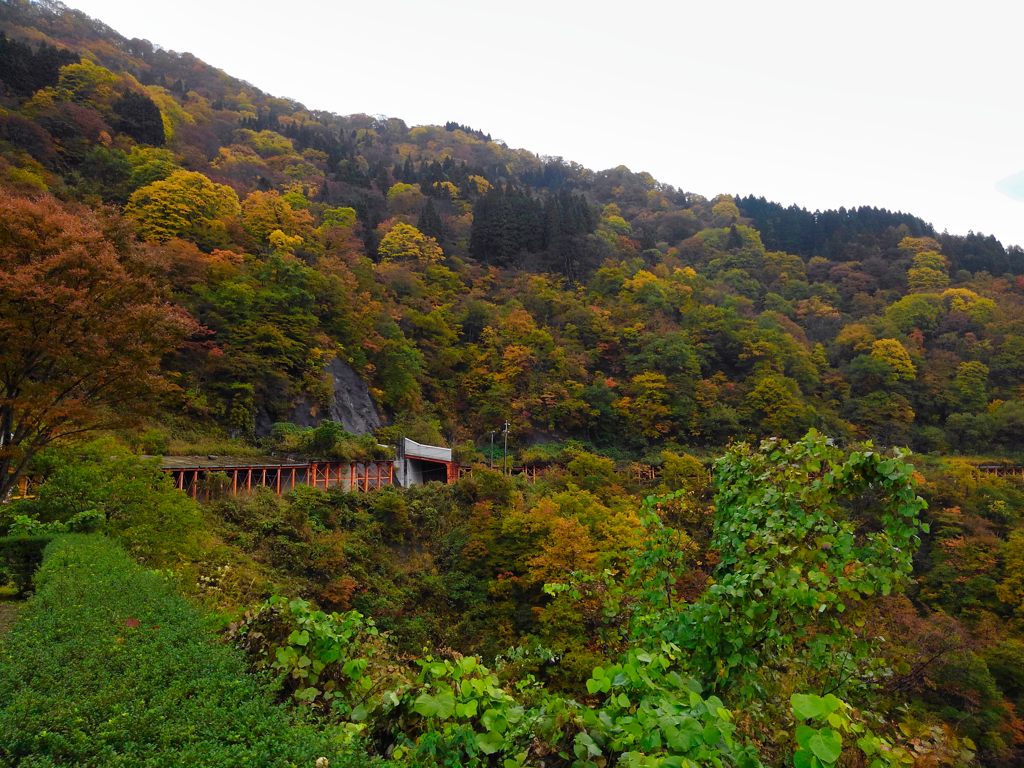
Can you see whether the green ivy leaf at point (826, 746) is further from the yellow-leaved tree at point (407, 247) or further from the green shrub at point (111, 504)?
the yellow-leaved tree at point (407, 247)

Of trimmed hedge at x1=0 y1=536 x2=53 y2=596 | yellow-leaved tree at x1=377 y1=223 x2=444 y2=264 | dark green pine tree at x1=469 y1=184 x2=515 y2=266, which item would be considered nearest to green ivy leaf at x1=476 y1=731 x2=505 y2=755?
trimmed hedge at x1=0 y1=536 x2=53 y2=596

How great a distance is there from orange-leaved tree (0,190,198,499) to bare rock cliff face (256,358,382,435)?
14979mm

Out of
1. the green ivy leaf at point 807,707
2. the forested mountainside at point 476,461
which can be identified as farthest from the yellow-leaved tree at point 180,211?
the green ivy leaf at point 807,707

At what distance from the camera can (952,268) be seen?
2002 inches

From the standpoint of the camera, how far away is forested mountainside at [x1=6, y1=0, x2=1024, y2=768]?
8.45 feet

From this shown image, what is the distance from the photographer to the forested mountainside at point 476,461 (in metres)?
2.57

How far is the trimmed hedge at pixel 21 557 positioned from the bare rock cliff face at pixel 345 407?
1544 cm

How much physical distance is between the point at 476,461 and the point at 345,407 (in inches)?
257

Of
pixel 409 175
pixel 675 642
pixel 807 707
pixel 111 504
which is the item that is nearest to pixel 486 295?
pixel 409 175

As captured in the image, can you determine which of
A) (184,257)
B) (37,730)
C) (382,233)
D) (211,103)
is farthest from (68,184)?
(211,103)

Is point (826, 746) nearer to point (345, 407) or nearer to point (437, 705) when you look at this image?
point (437, 705)

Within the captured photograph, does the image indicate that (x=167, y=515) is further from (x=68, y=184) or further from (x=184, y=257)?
(x=68, y=184)

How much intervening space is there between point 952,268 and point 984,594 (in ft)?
147

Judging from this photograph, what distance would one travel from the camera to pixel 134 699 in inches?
101
